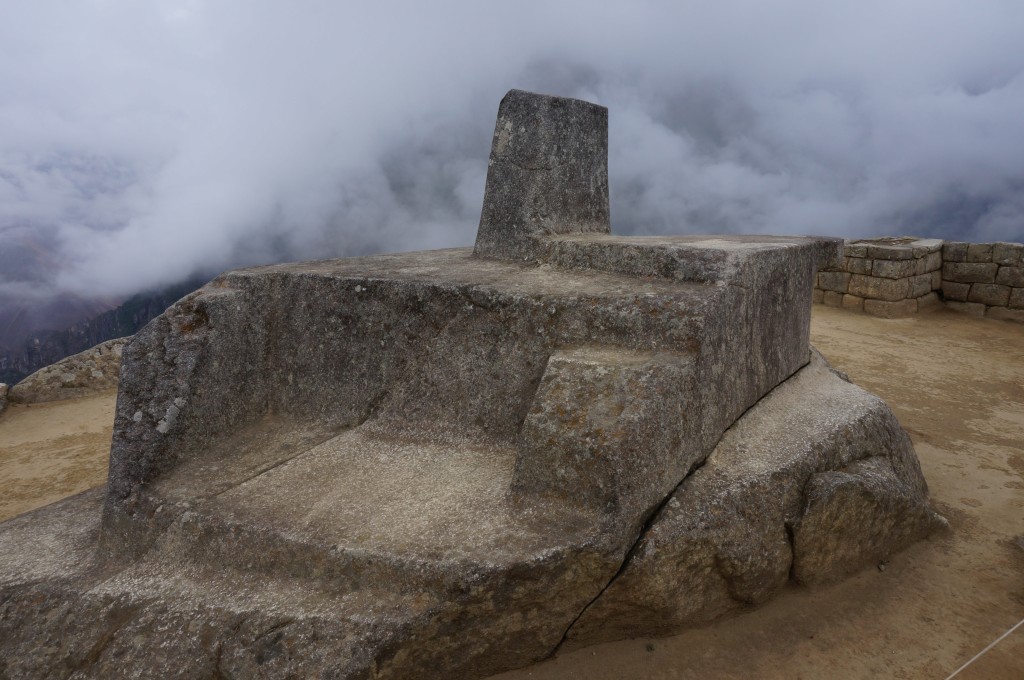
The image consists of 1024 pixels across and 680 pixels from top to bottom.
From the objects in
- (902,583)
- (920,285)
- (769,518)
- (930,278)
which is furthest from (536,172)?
(930,278)

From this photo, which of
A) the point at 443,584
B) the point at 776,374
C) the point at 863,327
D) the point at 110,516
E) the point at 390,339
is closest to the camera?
the point at 443,584

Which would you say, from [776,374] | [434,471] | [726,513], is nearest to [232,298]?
[434,471]

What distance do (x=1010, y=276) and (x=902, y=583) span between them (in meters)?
8.30

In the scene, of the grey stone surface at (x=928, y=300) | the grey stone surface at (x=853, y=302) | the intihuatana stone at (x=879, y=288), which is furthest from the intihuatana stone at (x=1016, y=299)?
the grey stone surface at (x=853, y=302)

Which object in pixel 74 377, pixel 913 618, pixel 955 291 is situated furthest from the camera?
pixel 955 291

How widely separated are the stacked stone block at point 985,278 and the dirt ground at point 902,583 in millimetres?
3266

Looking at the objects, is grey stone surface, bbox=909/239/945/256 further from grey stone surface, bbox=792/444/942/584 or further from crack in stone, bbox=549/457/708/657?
crack in stone, bbox=549/457/708/657

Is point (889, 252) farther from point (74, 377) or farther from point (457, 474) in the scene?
point (74, 377)

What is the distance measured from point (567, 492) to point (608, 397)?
40 cm

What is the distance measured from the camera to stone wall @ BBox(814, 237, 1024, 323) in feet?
30.3

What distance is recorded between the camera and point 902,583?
10.3ft

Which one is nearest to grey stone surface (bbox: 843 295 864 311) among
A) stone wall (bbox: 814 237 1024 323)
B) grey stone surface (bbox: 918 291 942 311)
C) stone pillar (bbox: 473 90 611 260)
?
stone wall (bbox: 814 237 1024 323)

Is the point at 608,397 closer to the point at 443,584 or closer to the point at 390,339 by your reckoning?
the point at 443,584

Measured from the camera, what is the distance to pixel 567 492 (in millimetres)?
2490
